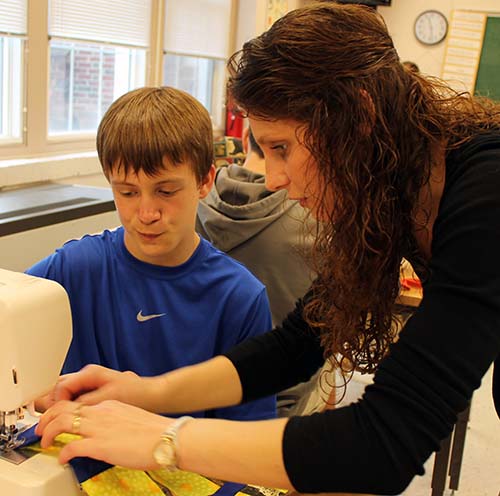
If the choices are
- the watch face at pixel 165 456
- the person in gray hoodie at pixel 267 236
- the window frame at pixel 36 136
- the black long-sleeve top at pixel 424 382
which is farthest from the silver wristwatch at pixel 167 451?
the window frame at pixel 36 136

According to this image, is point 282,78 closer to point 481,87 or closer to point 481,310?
point 481,310

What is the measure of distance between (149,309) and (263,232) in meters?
0.56

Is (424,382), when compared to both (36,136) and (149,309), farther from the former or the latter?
(36,136)

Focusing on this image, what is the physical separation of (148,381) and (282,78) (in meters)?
0.52

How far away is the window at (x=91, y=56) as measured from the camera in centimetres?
327

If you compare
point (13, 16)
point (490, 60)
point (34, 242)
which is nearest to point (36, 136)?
point (13, 16)

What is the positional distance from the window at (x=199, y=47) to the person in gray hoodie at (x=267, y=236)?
252 cm

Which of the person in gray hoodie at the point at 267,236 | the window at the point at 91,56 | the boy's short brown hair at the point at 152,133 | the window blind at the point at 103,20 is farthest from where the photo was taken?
the window at the point at 91,56

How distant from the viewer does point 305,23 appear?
88cm

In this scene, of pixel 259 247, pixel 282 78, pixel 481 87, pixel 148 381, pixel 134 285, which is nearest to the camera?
pixel 282 78

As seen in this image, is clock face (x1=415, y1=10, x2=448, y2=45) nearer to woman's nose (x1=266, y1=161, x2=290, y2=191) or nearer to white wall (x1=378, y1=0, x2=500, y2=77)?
white wall (x1=378, y1=0, x2=500, y2=77)

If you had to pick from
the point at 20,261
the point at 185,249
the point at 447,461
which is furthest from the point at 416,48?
the point at 185,249

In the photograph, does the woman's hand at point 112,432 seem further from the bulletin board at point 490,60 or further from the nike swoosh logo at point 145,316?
the bulletin board at point 490,60

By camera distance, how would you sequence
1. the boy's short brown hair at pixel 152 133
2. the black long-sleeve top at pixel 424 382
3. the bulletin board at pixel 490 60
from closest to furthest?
the black long-sleeve top at pixel 424 382
the boy's short brown hair at pixel 152 133
the bulletin board at pixel 490 60
